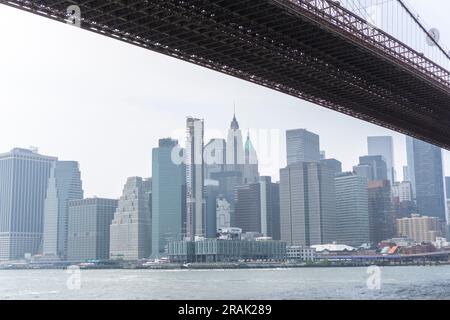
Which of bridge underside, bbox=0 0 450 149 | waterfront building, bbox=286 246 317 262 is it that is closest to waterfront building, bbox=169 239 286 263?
waterfront building, bbox=286 246 317 262

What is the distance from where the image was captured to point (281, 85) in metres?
23.8

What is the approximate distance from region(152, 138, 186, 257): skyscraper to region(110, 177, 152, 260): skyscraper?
1149mm

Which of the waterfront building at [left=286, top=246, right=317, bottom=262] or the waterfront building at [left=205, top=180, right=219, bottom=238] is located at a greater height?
the waterfront building at [left=205, top=180, right=219, bottom=238]

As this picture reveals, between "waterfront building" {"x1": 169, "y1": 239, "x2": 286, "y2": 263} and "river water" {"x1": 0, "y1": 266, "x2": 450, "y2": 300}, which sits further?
"waterfront building" {"x1": 169, "y1": 239, "x2": 286, "y2": 263}

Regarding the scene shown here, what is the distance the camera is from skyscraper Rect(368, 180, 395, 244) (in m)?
124

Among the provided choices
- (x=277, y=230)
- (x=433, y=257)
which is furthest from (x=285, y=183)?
(x=433, y=257)

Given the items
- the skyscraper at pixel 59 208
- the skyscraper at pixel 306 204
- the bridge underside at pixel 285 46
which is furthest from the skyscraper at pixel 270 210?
the bridge underside at pixel 285 46

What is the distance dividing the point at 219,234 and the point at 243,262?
42.2 feet

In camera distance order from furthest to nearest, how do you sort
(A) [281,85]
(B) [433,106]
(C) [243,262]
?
(C) [243,262] < (B) [433,106] < (A) [281,85]

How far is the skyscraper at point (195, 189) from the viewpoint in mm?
106438

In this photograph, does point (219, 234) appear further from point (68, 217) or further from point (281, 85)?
point (281, 85)

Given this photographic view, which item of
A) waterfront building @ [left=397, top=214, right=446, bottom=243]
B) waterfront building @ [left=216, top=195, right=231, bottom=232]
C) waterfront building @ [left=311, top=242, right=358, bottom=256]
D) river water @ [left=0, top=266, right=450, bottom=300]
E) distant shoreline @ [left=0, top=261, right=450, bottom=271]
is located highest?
waterfront building @ [left=216, top=195, right=231, bottom=232]

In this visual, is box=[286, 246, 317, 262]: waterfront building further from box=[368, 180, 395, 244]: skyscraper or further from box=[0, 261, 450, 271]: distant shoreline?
box=[368, 180, 395, 244]: skyscraper
